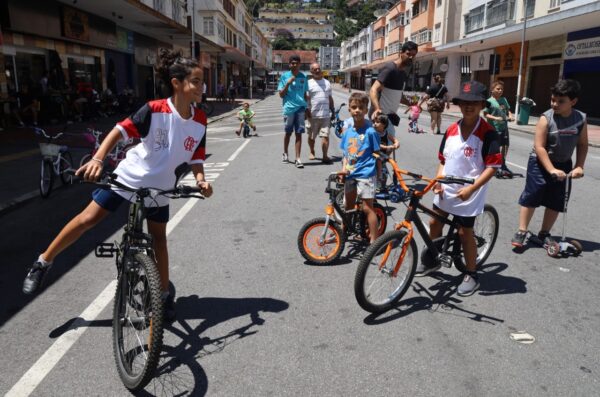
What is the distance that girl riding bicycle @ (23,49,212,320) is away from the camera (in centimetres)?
328

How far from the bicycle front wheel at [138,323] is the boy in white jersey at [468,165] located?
7.78 feet

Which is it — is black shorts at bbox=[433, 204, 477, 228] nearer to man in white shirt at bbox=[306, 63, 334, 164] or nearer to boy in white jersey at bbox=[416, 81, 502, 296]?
boy in white jersey at bbox=[416, 81, 502, 296]

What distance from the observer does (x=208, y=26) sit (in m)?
47.8

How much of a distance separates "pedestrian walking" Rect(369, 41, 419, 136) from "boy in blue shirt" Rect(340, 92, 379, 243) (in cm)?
164

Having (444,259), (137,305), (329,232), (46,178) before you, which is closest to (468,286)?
(444,259)

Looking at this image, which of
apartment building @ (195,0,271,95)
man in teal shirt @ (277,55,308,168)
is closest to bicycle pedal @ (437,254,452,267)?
man in teal shirt @ (277,55,308,168)

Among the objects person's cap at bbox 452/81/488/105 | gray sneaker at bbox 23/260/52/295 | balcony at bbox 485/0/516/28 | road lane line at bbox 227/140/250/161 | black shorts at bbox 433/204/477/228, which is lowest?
road lane line at bbox 227/140/250/161

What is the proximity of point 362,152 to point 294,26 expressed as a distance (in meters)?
171

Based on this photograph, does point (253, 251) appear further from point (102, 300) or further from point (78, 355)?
point (78, 355)

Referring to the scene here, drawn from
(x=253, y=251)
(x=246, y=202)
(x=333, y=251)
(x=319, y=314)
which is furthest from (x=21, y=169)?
(x=319, y=314)

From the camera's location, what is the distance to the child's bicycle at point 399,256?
3641mm

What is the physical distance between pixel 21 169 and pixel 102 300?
23.0ft

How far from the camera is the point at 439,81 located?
1262 cm

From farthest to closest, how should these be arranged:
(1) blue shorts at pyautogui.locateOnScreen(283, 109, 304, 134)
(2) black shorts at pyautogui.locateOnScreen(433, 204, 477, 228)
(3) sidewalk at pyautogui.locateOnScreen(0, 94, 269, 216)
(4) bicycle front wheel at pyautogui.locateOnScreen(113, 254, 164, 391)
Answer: (1) blue shorts at pyautogui.locateOnScreen(283, 109, 304, 134), (3) sidewalk at pyautogui.locateOnScreen(0, 94, 269, 216), (2) black shorts at pyautogui.locateOnScreen(433, 204, 477, 228), (4) bicycle front wheel at pyautogui.locateOnScreen(113, 254, 164, 391)
